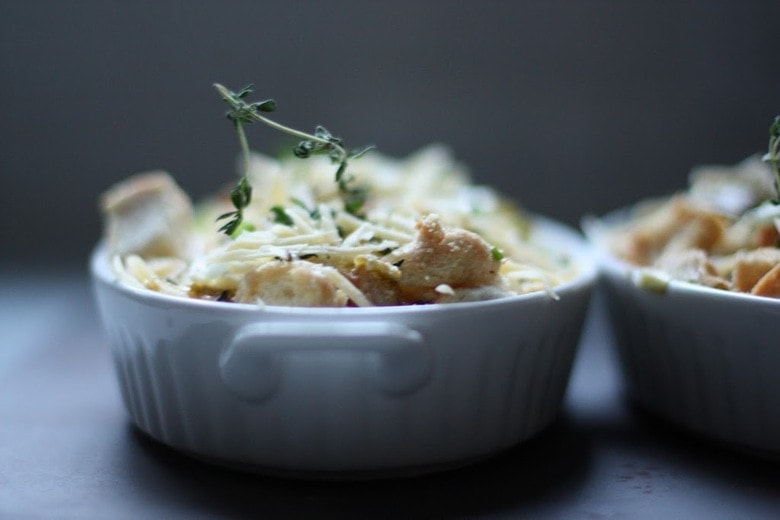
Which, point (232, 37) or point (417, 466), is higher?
point (232, 37)

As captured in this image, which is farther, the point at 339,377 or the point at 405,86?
the point at 405,86

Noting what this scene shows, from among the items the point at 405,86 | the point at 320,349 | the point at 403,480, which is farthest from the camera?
the point at 405,86

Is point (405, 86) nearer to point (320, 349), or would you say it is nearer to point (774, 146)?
point (774, 146)

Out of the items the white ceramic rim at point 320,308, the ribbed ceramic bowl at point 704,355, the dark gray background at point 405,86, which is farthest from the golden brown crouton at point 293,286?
the dark gray background at point 405,86

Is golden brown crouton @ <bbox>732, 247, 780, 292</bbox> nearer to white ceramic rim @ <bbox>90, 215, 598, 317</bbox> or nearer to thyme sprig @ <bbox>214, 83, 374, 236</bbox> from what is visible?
white ceramic rim @ <bbox>90, 215, 598, 317</bbox>

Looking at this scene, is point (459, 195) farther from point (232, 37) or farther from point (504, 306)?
point (232, 37)

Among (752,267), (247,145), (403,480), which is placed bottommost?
(403,480)

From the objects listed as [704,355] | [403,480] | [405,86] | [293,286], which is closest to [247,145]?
[293,286]

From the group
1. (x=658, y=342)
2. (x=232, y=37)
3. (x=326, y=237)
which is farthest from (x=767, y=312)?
(x=232, y=37)
